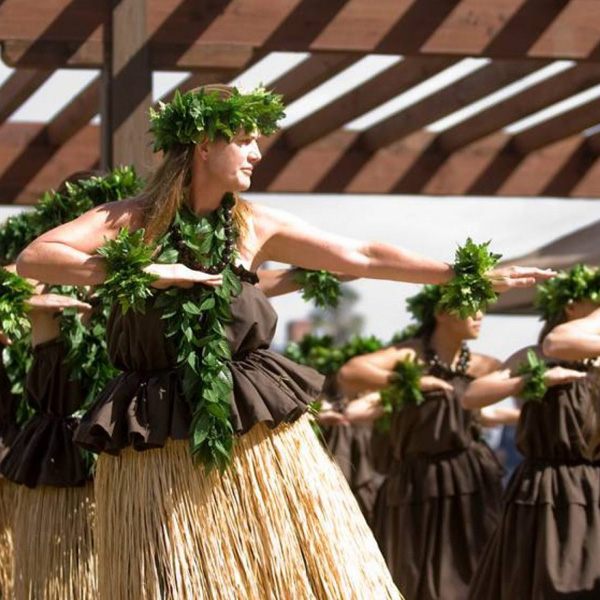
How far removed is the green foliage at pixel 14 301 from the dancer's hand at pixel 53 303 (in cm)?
3

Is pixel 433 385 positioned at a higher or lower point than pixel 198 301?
lower

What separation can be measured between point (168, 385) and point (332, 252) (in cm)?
61

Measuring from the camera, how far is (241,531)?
14.7ft

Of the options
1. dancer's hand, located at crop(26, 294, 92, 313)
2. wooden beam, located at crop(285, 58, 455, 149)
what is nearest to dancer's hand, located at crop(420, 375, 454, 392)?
wooden beam, located at crop(285, 58, 455, 149)

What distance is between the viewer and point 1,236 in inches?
251

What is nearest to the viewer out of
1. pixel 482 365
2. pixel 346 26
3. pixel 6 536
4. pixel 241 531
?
pixel 241 531

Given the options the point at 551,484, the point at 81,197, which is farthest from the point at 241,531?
the point at 551,484

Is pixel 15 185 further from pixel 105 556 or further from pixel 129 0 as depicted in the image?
pixel 105 556

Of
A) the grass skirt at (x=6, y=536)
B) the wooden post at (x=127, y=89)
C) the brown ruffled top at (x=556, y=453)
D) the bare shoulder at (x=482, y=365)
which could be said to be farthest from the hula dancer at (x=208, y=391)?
the bare shoulder at (x=482, y=365)

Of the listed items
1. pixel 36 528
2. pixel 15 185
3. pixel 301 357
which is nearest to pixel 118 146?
pixel 36 528

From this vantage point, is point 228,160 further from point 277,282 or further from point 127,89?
point 127,89

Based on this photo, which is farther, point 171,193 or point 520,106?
point 520,106

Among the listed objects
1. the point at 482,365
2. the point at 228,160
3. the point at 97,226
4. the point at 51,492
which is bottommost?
the point at 51,492

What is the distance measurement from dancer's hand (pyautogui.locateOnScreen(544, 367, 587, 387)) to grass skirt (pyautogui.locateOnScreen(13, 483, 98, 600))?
1.97 m
